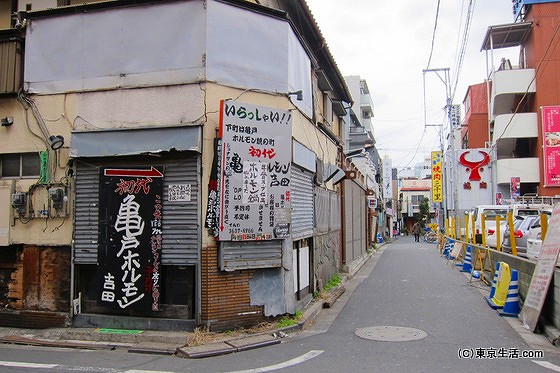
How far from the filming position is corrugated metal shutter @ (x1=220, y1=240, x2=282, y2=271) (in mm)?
7895

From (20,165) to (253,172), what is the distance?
15.5 feet

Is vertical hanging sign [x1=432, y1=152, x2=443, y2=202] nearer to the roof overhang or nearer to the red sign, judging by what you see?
the roof overhang

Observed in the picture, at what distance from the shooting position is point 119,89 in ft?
27.8

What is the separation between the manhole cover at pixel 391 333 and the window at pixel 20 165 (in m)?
6.88

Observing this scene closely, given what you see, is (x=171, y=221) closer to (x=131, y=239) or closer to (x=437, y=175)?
(x=131, y=239)

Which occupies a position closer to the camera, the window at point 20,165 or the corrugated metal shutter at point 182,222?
the corrugated metal shutter at point 182,222

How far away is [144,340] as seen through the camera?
7551mm

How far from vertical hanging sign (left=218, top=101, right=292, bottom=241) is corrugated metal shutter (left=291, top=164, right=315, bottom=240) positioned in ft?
2.24

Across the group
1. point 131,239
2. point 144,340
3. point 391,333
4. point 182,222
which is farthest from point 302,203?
point 144,340

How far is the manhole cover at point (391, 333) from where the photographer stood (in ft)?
25.0

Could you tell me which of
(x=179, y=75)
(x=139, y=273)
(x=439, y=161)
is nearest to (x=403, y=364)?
(x=139, y=273)

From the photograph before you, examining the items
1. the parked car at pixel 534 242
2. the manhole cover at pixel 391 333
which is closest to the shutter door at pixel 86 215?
the manhole cover at pixel 391 333

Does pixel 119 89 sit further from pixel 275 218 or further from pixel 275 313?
pixel 275 313

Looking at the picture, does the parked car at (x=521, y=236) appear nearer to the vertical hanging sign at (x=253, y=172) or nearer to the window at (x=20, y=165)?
the vertical hanging sign at (x=253, y=172)
